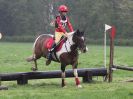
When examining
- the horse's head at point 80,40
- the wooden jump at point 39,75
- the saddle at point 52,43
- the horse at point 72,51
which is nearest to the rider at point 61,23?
the saddle at point 52,43

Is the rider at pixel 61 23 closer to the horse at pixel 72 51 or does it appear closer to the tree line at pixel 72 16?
the horse at pixel 72 51

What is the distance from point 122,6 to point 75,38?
213 ft

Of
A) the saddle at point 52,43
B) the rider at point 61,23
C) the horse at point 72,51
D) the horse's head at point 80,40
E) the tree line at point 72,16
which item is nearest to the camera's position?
the horse's head at point 80,40

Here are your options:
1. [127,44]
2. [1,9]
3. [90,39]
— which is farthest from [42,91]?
[1,9]

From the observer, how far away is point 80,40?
14.4 m

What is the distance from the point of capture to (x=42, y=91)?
13516 millimetres

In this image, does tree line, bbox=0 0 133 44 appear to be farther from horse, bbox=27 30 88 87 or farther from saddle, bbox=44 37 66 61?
horse, bbox=27 30 88 87

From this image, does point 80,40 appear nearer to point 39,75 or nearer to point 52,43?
point 52,43

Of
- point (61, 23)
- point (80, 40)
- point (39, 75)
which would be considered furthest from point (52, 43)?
point (80, 40)

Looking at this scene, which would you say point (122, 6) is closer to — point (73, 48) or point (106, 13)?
point (106, 13)

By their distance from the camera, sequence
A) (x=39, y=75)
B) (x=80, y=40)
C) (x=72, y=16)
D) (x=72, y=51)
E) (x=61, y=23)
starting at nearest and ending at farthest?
1. (x=80, y=40)
2. (x=72, y=51)
3. (x=61, y=23)
4. (x=39, y=75)
5. (x=72, y=16)

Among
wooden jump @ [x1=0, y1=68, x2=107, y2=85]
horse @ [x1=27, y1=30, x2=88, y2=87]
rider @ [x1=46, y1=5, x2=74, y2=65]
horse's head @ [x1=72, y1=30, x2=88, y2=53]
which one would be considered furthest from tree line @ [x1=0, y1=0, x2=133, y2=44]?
horse's head @ [x1=72, y1=30, x2=88, y2=53]

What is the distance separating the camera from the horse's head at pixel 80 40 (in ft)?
46.6

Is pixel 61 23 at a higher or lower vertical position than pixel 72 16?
higher
